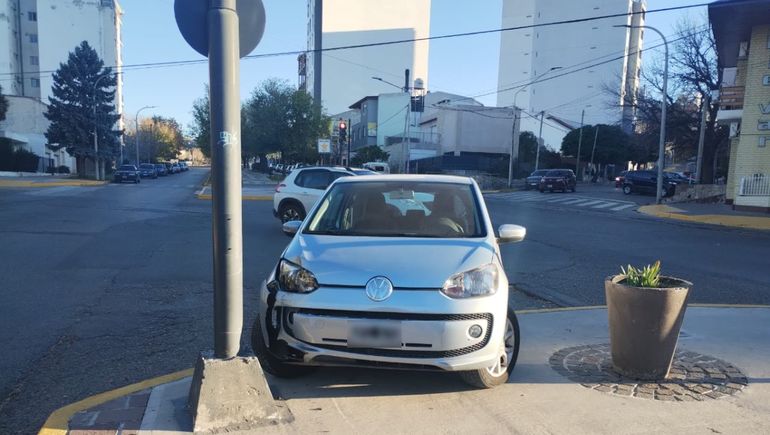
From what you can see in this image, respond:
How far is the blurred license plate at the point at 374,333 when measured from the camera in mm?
3541

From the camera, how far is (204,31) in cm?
360

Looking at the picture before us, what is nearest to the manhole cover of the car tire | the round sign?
the car tire

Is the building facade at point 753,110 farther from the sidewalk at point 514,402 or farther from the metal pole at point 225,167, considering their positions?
the metal pole at point 225,167

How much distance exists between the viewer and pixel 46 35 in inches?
3086

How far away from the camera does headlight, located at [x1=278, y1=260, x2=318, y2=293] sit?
3746 mm

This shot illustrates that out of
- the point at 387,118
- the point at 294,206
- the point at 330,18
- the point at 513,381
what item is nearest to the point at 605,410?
the point at 513,381

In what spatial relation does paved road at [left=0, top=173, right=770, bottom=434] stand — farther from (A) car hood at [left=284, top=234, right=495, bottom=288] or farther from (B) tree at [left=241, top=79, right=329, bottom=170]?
(B) tree at [left=241, top=79, right=329, bottom=170]

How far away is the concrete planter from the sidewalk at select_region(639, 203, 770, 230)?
16.6 m

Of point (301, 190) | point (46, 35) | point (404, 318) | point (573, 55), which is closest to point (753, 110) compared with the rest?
point (301, 190)

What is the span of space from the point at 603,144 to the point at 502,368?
65111mm

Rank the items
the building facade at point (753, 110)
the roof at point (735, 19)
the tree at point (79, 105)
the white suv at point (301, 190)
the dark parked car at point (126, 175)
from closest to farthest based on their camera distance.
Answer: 1. the white suv at point (301, 190)
2. the roof at point (735, 19)
3. the building facade at point (753, 110)
4. the dark parked car at point (126, 175)
5. the tree at point (79, 105)

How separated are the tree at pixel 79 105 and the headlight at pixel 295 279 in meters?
50.2

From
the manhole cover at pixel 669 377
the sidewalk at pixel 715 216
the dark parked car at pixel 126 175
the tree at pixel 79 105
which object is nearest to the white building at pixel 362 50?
the tree at pixel 79 105

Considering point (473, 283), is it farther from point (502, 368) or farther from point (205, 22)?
point (205, 22)
